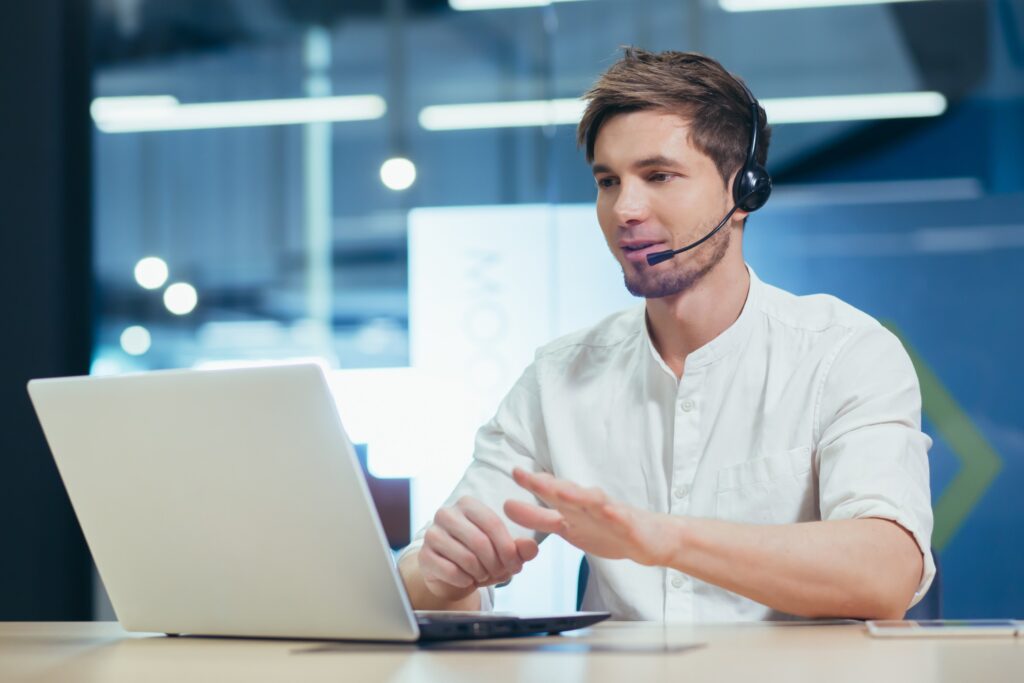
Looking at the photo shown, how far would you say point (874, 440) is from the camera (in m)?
1.54

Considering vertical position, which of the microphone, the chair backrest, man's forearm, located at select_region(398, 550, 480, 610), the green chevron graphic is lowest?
the green chevron graphic

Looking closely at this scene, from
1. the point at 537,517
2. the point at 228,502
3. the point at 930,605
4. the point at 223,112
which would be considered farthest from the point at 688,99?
the point at 223,112

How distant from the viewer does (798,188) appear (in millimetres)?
3646

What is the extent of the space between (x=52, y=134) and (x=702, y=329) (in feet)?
8.88

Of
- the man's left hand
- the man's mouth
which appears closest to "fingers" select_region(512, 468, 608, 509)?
the man's left hand

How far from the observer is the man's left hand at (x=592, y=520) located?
107 cm

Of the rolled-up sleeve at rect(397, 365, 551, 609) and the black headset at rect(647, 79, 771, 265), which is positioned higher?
the black headset at rect(647, 79, 771, 265)

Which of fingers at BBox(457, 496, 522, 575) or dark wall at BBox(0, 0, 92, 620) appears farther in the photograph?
dark wall at BBox(0, 0, 92, 620)

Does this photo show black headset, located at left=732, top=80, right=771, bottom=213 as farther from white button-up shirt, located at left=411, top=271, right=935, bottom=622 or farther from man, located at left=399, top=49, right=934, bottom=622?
white button-up shirt, located at left=411, top=271, right=935, bottom=622

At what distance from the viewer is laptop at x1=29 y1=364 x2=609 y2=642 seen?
1044 mm

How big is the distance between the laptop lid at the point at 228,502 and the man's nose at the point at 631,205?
91 cm

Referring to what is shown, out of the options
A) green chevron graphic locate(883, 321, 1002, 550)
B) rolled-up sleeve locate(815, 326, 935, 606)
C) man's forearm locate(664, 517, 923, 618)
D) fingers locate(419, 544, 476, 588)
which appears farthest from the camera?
green chevron graphic locate(883, 321, 1002, 550)

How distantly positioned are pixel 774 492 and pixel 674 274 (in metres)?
0.39

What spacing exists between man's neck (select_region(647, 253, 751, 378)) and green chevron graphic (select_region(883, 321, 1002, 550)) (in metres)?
1.78
